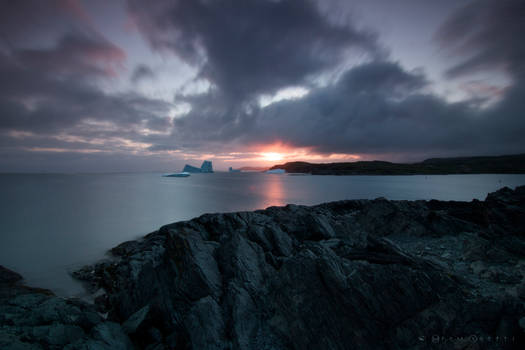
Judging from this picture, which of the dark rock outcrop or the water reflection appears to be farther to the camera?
the water reflection

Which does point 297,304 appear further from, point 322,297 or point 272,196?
point 272,196

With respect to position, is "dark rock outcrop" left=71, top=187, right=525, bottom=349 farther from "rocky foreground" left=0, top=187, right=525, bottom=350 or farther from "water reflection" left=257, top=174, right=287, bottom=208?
"water reflection" left=257, top=174, right=287, bottom=208

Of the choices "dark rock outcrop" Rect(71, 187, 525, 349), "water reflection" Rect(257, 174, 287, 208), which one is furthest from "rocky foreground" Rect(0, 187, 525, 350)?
"water reflection" Rect(257, 174, 287, 208)

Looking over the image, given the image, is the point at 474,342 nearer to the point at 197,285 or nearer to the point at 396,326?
the point at 396,326

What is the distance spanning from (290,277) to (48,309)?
826 cm

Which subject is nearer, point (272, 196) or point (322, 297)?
point (322, 297)

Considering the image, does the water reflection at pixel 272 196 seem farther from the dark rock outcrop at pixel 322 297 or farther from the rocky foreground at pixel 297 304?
the rocky foreground at pixel 297 304

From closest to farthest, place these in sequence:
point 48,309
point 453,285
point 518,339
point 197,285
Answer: point 518,339 < point 453,285 < point 48,309 < point 197,285

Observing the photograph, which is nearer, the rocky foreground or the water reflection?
the rocky foreground

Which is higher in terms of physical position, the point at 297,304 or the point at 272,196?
the point at 297,304

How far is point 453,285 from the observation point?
21.1 ft

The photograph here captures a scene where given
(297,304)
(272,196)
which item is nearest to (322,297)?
(297,304)

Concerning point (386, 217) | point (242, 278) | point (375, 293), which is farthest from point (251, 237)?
point (386, 217)

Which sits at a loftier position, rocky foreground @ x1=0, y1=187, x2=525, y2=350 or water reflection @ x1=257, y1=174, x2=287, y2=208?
rocky foreground @ x1=0, y1=187, x2=525, y2=350
